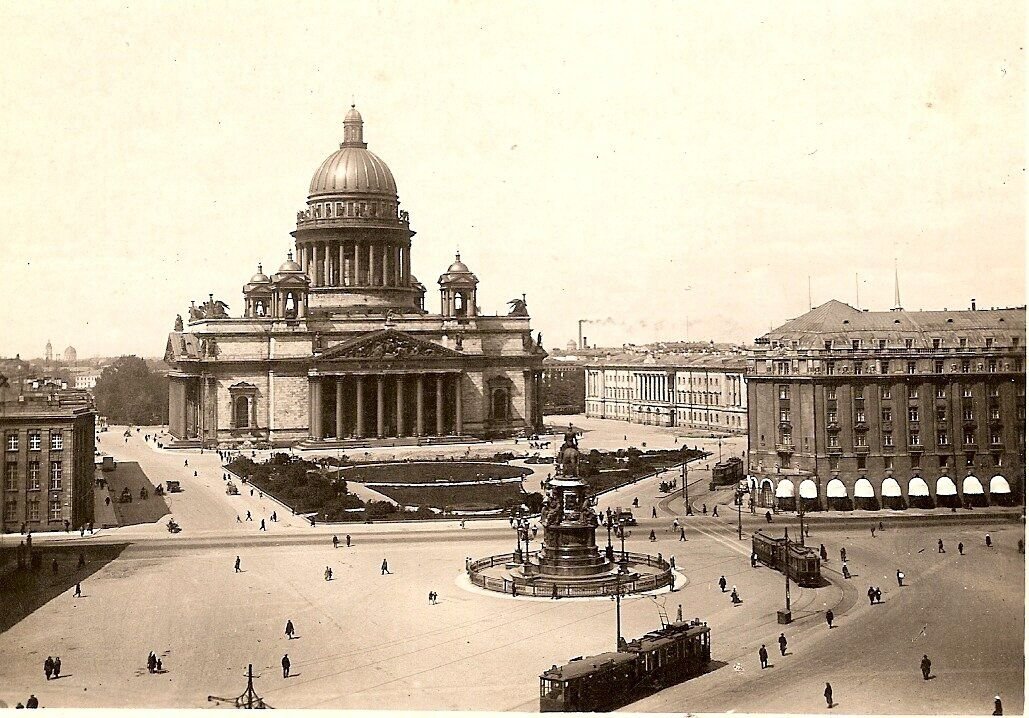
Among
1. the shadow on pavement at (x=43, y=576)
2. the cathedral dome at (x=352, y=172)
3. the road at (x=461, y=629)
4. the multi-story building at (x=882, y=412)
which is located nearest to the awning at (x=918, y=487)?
the multi-story building at (x=882, y=412)

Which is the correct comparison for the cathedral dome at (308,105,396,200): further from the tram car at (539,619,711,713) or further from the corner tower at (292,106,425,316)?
the tram car at (539,619,711,713)

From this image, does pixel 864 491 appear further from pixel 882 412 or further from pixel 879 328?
pixel 879 328

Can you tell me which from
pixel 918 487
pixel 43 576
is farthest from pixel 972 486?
pixel 43 576

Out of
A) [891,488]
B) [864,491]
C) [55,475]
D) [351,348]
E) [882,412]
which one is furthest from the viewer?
[351,348]

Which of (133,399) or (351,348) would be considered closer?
(351,348)

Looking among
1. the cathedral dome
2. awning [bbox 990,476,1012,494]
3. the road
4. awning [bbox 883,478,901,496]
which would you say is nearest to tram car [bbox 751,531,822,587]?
the road

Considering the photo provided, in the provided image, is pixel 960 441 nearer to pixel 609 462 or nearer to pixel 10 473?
pixel 609 462
